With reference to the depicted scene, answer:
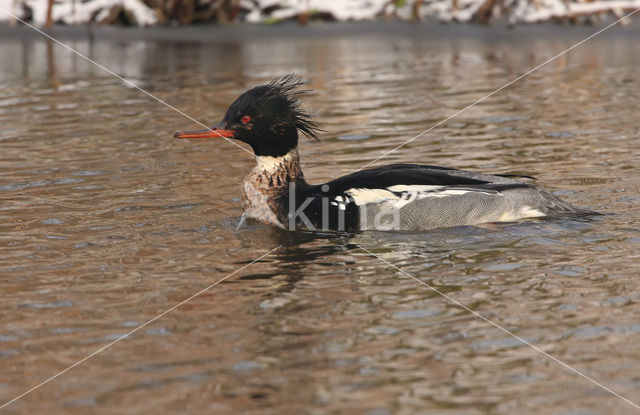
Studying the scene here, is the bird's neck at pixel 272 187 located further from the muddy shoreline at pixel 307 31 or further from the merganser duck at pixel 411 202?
the muddy shoreline at pixel 307 31

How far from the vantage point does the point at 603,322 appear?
5000 millimetres

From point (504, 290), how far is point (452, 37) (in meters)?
12.3

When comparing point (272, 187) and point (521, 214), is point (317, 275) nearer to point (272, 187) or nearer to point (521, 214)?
point (272, 187)

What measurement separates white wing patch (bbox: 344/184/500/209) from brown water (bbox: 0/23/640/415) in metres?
0.26

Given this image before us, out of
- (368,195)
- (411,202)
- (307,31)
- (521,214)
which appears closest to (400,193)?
(411,202)

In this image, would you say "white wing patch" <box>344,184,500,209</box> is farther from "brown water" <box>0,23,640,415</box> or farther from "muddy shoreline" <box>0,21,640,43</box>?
"muddy shoreline" <box>0,21,640,43</box>

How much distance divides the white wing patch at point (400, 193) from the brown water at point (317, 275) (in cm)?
26

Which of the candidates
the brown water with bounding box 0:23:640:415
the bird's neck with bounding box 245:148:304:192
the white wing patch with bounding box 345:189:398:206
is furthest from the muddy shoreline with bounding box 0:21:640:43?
the white wing patch with bounding box 345:189:398:206

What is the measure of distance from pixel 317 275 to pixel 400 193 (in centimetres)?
119

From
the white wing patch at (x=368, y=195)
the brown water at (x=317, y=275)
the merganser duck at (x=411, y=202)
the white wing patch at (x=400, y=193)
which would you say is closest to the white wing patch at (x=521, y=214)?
the merganser duck at (x=411, y=202)

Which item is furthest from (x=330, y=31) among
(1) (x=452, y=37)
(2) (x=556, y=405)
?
(2) (x=556, y=405)

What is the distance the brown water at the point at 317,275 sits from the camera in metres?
4.38

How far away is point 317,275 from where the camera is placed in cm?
604

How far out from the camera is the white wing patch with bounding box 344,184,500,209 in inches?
273
